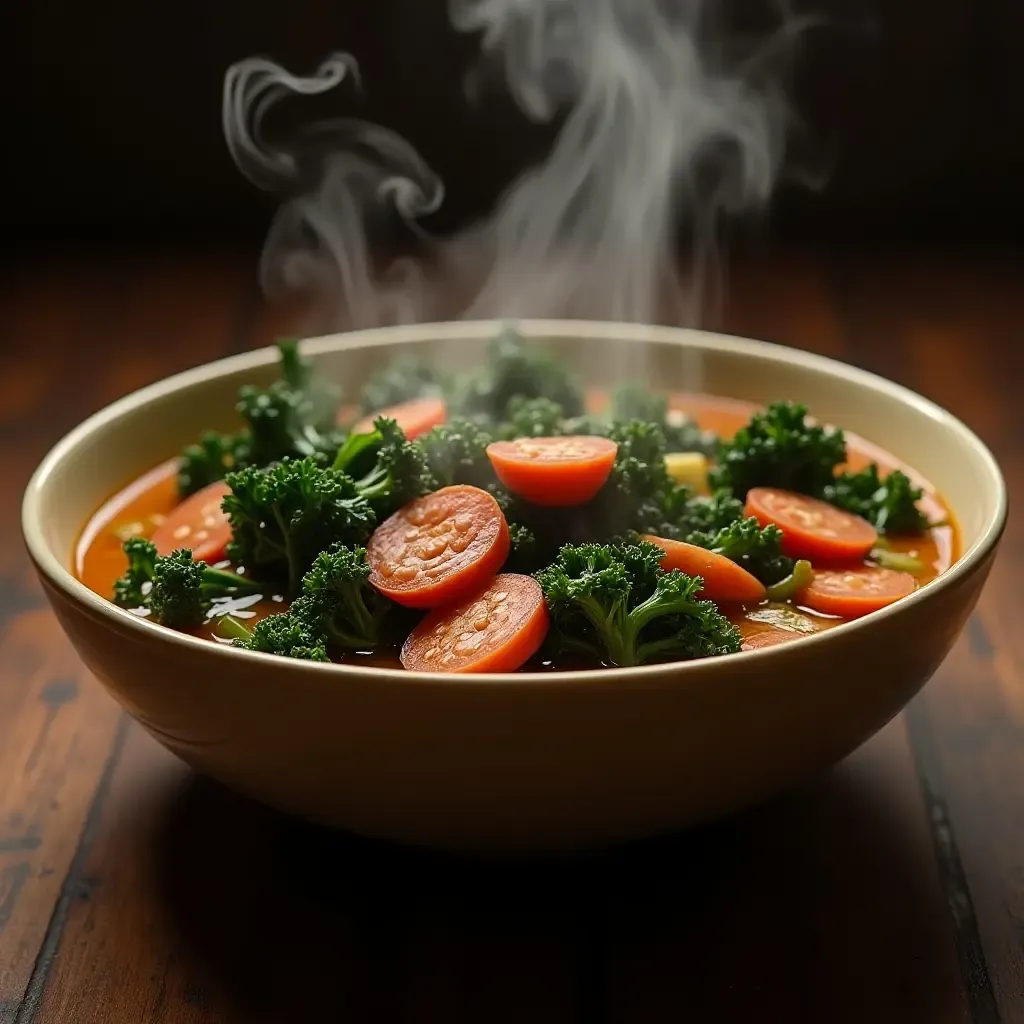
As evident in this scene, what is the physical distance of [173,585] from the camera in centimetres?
190

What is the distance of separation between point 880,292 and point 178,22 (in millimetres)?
2175

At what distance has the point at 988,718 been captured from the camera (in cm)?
226

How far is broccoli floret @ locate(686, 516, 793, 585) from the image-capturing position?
195cm

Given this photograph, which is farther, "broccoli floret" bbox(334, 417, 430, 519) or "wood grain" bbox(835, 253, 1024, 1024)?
"broccoli floret" bbox(334, 417, 430, 519)

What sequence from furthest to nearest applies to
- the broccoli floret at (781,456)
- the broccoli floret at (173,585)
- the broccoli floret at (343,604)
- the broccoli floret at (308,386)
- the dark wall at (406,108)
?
1. the dark wall at (406,108)
2. the broccoli floret at (308,386)
3. the broccoli floret at (781,456)
4. the broccoli floret at (173,585)
5. the broccoli floret at (343,604)

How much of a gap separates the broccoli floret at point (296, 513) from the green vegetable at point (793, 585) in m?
0.52

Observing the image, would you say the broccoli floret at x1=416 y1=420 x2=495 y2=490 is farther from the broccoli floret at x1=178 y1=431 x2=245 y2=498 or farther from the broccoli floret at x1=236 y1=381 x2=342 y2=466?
the broccoli floret at x1=178 y1=431 x2=245 y2=498

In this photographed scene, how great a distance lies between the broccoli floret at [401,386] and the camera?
2488 millimetres

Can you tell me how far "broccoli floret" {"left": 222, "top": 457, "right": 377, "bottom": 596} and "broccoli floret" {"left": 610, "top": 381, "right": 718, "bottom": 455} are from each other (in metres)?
0.53

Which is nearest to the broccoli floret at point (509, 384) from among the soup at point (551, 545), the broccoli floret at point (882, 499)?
the soup at point (551, 545)

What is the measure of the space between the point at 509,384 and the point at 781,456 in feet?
1.55

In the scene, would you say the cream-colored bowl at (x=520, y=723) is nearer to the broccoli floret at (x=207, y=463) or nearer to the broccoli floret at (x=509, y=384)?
the broccoli floret at (x=207, y=463)

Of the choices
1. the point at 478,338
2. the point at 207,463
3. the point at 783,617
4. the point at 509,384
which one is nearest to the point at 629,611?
the point at 783,617

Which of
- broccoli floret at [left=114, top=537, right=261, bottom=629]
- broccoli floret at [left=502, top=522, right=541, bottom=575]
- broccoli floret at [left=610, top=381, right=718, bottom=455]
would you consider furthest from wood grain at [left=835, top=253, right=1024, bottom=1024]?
broccoli floret at [left=114, top=537, right=261, bottom=629]
